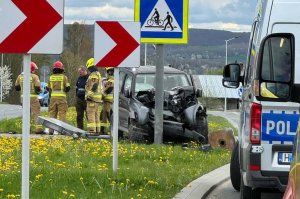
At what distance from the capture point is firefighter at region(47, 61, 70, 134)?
2264 centimetres

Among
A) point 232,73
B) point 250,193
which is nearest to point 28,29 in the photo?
point 250,193

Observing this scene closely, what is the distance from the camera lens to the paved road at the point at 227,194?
11.5 m

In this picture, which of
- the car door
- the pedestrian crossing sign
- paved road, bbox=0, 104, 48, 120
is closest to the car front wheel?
the pedestrian crossing sign

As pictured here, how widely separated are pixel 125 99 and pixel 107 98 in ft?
8.69

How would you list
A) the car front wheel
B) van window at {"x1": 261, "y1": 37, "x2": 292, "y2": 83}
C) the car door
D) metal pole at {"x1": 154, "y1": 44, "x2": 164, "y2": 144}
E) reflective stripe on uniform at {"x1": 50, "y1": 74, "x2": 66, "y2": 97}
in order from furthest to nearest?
reflective stripe on uniform at {"x1": 50, "y1": 74, "x2": 66, "y2": 97} < the car door < metal pole at {"x1": 154, "y1": 44, "x2": 164, "y2": 144} < the car front wheel < van window at {"x1": 261, "y1": 37, "x2": 292, "y2": 83}

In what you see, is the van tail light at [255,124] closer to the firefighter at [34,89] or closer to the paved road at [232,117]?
the firefighter at [34,89]

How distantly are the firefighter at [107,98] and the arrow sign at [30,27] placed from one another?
14.7 meters

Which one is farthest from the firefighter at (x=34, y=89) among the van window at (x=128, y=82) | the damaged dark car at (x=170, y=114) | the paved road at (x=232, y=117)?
the paved road at (x=232, y=117)

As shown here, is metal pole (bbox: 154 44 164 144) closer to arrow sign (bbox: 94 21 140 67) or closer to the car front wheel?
arrow sign (bbox: 94 21 140 67)

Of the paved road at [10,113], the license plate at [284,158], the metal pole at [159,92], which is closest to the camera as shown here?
the license plate at [284,158]

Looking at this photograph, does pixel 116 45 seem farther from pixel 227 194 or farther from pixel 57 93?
pixel 57 93

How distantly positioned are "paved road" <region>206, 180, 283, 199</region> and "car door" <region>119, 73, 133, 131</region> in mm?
7352

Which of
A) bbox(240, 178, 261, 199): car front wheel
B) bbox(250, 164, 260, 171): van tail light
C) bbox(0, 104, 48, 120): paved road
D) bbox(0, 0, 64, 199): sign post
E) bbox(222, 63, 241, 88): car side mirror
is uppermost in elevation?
bbox(0, 0, 64, 199): sign post

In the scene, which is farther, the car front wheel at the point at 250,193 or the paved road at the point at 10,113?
the paved road at the point at 10,113
